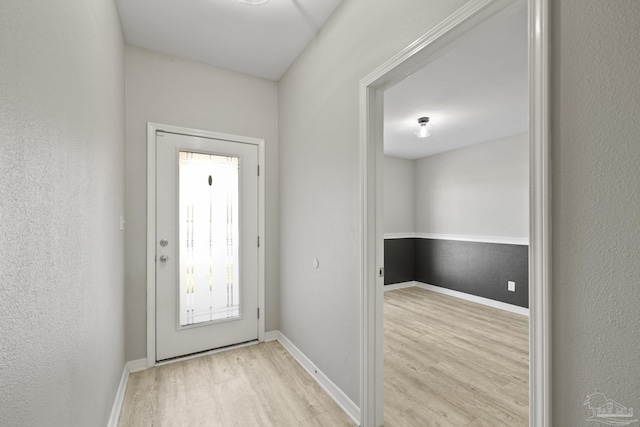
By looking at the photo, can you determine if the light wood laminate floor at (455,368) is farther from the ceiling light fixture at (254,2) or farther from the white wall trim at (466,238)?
the ceiling light fixture at (254,2)

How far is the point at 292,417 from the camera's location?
1.83 metres

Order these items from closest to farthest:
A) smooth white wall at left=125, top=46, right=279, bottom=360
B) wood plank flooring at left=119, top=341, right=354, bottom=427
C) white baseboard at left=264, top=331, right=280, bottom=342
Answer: wood plank flooring at left=119, top=341, right=354, bottom=427 < smooth white wall at left=125, top=46, right=279, bottom=360 < white baseboard at left=264, top=331, right=280, bottom=342

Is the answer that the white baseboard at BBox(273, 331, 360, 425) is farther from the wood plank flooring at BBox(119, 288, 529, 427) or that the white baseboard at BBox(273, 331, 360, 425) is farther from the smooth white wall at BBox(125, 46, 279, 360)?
the smooth white wall at BBox(125, 46, 279, 360)

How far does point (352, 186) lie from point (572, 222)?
3.82ft

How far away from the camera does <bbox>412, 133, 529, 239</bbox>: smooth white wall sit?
4200 mm

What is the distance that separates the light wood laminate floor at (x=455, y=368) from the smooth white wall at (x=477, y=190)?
135cm

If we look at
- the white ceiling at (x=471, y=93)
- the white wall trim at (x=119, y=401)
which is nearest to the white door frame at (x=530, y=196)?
the white ceiling at (x=471, y=93)

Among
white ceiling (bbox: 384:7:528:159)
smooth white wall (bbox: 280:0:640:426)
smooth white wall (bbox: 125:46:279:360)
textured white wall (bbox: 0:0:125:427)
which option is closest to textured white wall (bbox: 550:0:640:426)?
smooth white wall (bbox: 280:0:640:426)

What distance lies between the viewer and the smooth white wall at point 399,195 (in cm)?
554

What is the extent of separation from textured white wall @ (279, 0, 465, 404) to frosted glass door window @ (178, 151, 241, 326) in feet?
1.70

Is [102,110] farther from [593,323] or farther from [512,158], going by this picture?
[512,158]

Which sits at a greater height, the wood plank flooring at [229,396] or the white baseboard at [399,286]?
the wood plank flooring at [229,396]

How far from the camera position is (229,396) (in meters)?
2.04

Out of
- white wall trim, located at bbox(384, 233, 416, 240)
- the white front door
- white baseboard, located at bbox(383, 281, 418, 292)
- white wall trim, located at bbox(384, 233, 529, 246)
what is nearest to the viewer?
the white front door
